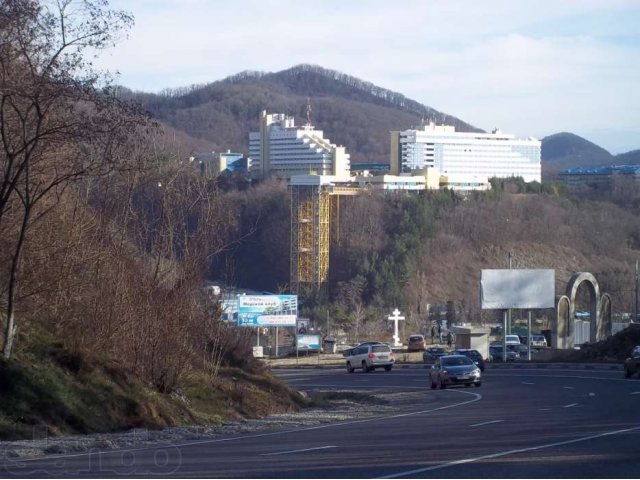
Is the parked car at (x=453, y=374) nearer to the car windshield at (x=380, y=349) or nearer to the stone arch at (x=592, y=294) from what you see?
the car windshield at (x=380, y=349)

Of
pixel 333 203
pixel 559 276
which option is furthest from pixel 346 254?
pixel 559 276

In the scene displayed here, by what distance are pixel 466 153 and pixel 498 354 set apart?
10901 centimetres

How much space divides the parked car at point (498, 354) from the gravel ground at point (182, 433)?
31359mm

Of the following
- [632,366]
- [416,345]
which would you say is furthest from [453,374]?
[416,345]

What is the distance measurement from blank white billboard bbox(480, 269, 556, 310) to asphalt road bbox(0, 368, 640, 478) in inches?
1493

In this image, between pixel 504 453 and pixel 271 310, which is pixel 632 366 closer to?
pixel 504 453

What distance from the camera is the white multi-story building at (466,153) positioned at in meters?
160

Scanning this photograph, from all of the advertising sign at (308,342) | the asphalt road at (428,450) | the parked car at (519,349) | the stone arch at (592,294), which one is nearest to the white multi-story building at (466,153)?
the advertising sign at (308,342)

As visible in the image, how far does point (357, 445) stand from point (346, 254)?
8104 centimetres

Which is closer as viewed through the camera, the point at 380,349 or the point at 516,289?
the point at 380,349

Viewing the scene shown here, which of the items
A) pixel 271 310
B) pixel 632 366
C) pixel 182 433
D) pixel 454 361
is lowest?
pixel 271 310

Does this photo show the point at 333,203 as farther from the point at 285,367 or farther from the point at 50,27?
the point at 50,27

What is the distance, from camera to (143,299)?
2584cm

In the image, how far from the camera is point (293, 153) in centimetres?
14850
